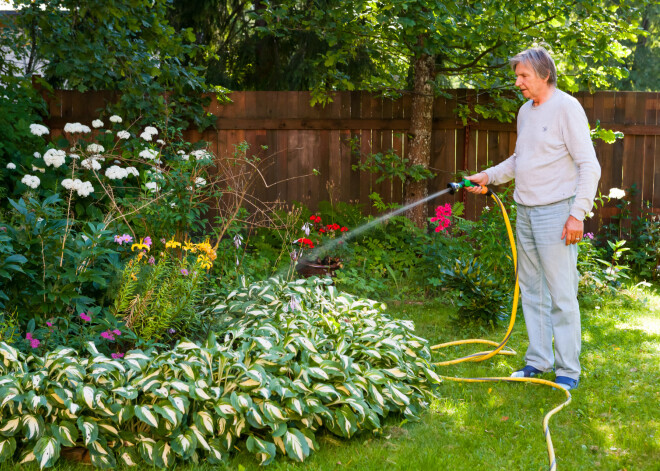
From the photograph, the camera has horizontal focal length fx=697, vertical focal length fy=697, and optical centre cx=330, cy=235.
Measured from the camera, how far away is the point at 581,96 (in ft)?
23.1

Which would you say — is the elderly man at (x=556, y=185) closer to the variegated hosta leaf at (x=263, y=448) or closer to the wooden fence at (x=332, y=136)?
the variegated hosta leaf at (x=263, y=448)

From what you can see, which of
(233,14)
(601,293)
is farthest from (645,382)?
(233,14)

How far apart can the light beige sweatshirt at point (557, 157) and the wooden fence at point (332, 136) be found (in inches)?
140

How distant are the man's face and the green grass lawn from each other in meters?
1.53

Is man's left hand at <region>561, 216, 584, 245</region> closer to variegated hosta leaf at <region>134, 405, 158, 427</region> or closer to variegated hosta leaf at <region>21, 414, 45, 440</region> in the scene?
variegated hosta leaf at <region>134, 405, 158, 427</region>

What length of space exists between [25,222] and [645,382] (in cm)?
337

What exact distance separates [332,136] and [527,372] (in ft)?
13.3

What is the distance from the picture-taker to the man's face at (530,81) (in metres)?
3.53

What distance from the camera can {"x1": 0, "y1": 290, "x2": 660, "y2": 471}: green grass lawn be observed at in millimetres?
2812

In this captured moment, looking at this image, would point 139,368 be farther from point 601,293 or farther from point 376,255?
point 601,293

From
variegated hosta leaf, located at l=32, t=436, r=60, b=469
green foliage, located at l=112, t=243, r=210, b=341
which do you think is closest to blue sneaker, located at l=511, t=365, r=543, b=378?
green foliage, located at l=112, t=243, r=210, b=341

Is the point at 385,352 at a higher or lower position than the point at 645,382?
higher

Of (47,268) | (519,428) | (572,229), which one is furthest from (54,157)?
(519,428)

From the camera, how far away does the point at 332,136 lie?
731cm
